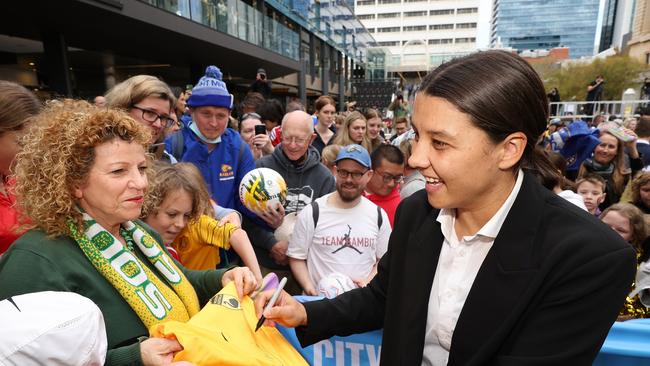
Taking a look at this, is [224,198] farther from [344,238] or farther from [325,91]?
[325,91]

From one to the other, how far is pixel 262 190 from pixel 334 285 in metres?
0.89

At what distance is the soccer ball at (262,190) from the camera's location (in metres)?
2.89

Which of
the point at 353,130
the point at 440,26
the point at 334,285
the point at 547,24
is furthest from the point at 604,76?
the point at 547,24

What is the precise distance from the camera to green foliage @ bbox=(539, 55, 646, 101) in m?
33.4

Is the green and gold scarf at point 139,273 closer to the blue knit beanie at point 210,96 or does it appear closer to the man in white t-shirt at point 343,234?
the man in white t-shirt at point 343,234

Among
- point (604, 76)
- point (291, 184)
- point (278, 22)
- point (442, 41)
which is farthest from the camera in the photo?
point (442, 41)

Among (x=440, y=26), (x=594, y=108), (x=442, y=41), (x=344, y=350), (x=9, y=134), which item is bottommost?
(x=344, y=350)

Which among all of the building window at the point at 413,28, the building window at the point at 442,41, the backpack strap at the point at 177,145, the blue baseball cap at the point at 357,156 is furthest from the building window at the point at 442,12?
the backpack strap at the point at 177,145

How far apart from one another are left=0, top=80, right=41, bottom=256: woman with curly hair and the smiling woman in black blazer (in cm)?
177

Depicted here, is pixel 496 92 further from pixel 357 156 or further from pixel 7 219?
pixel 7 219

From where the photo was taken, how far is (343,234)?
2779 mm

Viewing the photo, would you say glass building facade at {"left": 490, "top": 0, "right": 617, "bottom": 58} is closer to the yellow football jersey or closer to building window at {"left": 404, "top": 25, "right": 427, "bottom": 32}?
building window at {"left": 404, "top": 25, "right": 427, "bottom": 32}

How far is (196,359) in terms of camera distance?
1197 mm

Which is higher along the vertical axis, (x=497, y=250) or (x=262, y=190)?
(x=497, y=250)
